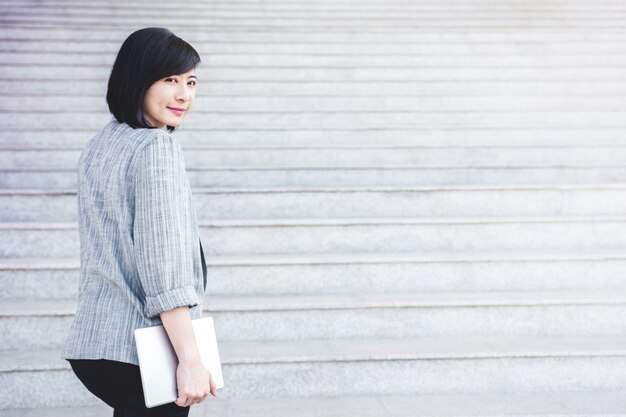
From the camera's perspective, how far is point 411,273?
2.70m

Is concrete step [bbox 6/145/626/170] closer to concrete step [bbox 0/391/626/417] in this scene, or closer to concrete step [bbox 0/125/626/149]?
concrete step [bbox 0/125/626/149]

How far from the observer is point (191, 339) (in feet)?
3.20

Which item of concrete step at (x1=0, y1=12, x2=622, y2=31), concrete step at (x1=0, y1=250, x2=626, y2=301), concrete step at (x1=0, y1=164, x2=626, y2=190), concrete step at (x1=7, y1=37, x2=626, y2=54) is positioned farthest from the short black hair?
concrete step at (x1=0, y1=12, x2=622, y2=31)

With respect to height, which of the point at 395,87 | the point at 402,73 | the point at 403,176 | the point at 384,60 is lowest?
the point at 403,176

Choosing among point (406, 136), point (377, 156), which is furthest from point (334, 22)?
point (377, 156)

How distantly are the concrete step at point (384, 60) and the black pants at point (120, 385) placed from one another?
3.71 meters

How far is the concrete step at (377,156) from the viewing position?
3514mm

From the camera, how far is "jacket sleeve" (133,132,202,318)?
965mm

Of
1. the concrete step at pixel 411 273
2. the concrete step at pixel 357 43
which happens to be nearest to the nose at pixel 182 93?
the concrete step at pixel 411 273

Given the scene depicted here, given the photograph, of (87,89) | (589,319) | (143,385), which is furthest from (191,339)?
A: (87,89)

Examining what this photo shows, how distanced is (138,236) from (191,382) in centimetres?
26

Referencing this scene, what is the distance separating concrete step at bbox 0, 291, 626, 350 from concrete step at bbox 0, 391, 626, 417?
0.29m

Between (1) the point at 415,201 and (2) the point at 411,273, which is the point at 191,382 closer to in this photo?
(2) the point at 411,273

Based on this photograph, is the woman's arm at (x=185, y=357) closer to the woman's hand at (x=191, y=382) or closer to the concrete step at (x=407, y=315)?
the woman's hand at (x=191, y=382)
